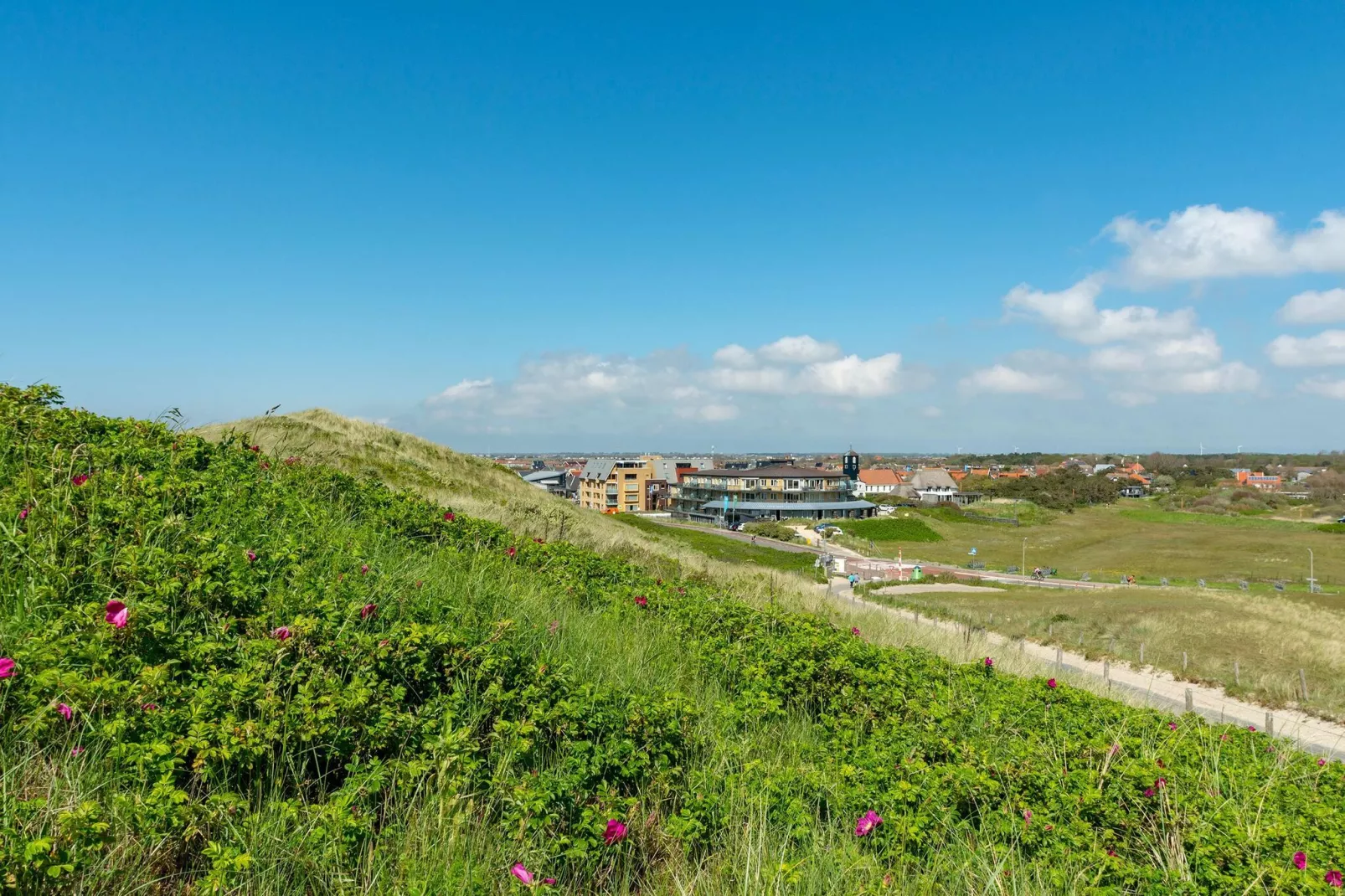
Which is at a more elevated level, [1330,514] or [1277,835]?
[1277,835]

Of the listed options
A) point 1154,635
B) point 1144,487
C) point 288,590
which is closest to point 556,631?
point 288,590

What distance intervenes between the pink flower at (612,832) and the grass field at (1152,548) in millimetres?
67783

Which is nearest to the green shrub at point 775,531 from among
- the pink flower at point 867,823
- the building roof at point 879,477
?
the building roof at point 879,477

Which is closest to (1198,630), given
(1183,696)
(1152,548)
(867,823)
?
(1183,696)

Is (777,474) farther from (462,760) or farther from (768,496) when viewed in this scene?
(462,760)

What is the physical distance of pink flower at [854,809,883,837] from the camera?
3.18 metres

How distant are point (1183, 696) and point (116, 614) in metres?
25.8

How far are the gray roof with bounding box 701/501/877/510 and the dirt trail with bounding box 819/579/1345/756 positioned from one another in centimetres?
6833

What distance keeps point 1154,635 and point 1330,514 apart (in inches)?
4792

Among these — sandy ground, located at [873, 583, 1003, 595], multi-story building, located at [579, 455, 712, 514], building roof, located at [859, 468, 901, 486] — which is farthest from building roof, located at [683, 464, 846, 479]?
sandy ground, located at [873, 583, 1003, 595]

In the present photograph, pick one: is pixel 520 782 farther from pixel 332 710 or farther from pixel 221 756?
pixel 221 756

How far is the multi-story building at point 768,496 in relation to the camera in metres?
95.2

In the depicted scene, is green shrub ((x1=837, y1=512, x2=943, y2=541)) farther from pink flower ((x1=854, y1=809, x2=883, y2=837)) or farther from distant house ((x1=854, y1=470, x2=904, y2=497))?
pink flower ((x1=854, y1=809, x2=883, y2=837))

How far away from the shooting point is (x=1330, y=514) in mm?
112562
